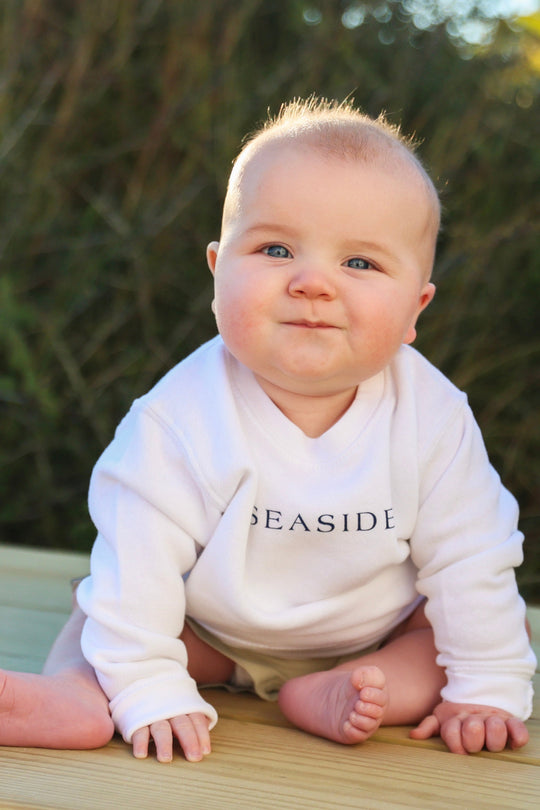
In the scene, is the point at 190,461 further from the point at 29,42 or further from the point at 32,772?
the point at 29,42

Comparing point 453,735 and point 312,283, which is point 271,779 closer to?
point 453,735

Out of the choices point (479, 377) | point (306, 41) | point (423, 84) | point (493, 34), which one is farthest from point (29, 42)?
point (479, 377)

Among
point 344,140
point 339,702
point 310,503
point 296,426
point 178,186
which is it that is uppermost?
point 178,186

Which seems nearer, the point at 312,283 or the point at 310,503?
the point at 312,283

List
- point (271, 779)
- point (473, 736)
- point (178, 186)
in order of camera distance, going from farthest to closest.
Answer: point (178, 186) < point (473, 736) < point (271, 779)

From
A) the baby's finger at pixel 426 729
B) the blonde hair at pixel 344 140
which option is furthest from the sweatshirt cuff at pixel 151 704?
the blonde hair at pixel 344 140

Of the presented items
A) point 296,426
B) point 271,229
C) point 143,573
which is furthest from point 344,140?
point 143,573

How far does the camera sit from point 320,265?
4.61ft

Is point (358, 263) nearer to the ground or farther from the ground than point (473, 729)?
farther from the ground

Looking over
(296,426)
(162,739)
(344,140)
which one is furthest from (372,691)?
(344,140)

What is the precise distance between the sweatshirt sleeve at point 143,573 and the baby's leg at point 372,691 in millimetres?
136

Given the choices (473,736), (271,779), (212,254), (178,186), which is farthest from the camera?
(178,186)

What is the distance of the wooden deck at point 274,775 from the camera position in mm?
1261

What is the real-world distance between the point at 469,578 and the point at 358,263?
0.47m
